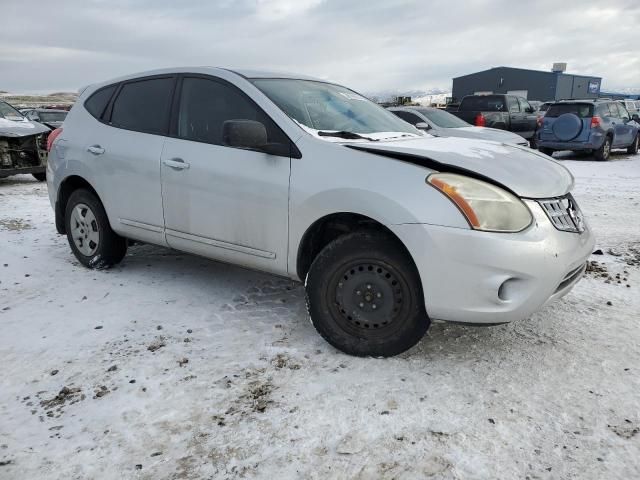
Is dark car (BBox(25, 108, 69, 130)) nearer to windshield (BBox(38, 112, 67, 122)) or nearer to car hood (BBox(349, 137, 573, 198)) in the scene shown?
windshield (BBox(38, 112, 67, 122))

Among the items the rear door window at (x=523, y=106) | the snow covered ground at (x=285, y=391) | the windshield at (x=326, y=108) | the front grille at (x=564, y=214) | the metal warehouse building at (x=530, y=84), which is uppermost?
the metal warehouse building at (x=530, y=84)

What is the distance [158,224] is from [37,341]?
45.3 inches

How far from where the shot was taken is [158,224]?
3.98 meters

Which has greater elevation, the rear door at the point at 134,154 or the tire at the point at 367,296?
the rear door at the point at 134,154

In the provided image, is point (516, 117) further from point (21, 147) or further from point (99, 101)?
point (99, 101)

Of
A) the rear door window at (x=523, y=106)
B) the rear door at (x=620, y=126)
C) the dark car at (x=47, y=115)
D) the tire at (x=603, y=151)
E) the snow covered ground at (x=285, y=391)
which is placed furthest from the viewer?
the rear door window at (x=523, y=106)

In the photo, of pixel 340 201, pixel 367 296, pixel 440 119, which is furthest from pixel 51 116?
pixel 367 296

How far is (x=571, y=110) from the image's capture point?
1386 cm

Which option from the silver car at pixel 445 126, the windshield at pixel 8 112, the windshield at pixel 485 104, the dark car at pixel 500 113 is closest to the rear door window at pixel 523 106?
the dark car at pixel 500 113

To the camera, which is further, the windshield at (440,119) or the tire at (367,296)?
the windshield at (440,119)

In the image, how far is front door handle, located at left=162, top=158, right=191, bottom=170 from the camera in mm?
3693

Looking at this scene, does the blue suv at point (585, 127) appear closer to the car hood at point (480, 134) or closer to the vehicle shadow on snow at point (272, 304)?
the car hood at point (480, 134)

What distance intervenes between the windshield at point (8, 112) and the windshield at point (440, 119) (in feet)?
26.5

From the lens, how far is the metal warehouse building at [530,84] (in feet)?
144
